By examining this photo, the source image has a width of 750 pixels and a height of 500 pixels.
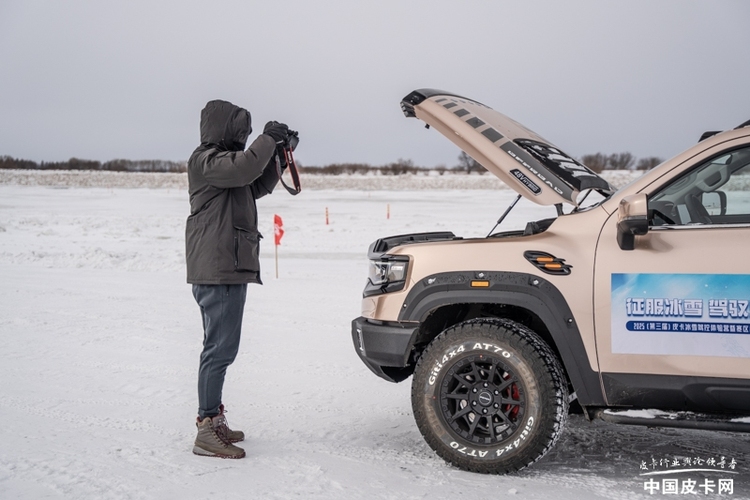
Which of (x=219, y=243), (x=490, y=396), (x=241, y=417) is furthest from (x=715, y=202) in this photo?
(x=241, y=417)

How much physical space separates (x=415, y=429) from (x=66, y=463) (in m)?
2.23

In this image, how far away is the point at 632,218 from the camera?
11.6 ft

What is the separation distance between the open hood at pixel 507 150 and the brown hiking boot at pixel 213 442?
7.38 ft

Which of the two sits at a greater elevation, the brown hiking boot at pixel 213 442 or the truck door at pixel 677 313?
the truck door at pixel 677 313

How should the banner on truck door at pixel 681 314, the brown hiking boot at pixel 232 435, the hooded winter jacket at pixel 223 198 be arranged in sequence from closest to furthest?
the banner on truck door at pixel 681 314, the hooded winter jacket at pixel 223 198, the brown hiking boot at pixel 232 435

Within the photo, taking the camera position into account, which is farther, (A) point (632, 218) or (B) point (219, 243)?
(B) point (219, 243)

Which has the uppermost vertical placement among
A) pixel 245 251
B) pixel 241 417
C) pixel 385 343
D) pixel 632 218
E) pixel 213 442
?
pixel 632 218

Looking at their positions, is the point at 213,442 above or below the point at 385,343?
below

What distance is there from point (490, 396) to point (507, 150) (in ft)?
4.63

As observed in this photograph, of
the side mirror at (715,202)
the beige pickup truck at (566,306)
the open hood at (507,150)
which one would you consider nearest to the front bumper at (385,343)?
the beige pickup truck at (566,306)

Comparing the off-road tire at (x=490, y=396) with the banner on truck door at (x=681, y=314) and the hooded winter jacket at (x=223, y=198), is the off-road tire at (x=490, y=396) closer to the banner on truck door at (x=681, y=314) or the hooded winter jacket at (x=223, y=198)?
the banner on truck door at (x=681, y=314)

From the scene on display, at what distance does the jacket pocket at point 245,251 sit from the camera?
4.20 meters

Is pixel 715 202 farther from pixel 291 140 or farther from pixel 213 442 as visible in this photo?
pixel 213 442

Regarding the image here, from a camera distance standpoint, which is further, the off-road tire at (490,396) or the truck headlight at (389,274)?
the truck headlight at (389,274)
